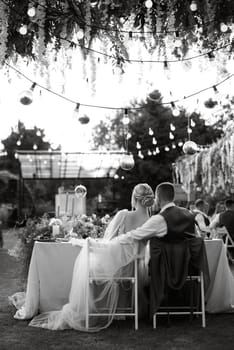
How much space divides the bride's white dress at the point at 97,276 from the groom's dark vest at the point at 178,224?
13.0 inches

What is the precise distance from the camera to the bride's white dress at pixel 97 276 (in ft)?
14.4

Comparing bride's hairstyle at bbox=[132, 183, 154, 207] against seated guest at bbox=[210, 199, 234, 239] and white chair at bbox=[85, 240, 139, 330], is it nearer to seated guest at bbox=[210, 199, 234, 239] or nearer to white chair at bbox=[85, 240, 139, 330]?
white chair at bbox=[85, 240, 139, 330]

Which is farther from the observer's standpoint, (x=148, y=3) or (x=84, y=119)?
(x=84, y=119)

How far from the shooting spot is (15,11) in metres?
4.59

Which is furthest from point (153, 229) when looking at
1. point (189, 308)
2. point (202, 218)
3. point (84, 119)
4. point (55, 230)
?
point (202, 218)

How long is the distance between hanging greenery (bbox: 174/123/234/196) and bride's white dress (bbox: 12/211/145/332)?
8002mm

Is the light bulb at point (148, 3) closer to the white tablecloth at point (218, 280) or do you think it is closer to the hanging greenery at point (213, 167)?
the white tablecloth at point (218, 280)

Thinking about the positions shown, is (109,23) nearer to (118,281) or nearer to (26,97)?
(26,97)

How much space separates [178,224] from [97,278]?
0.87 meters

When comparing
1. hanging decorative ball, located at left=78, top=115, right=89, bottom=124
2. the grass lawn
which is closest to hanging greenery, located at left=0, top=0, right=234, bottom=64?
hanging decorative ball, located at left=78, top=115, right=89, bottom=124

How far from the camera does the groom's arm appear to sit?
428 centimetres

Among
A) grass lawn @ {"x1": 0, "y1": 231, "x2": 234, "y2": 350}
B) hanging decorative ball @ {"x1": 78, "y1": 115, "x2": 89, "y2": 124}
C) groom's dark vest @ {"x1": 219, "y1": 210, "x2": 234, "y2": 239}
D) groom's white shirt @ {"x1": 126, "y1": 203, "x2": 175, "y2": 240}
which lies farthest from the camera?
groom's dark vest @ {"x1": 219, "y1": 210, "x2": 234, "y2": 239}

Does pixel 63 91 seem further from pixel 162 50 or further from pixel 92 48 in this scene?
pixel 162 50

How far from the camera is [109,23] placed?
4.91 meters
